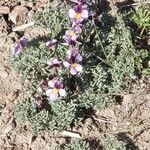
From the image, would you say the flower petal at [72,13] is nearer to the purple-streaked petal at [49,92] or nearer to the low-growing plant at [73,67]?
the low-growing plant at [73,67]

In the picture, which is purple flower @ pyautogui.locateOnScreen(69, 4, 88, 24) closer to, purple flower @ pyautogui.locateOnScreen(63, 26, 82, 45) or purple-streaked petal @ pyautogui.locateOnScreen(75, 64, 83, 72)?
purple flower @ pyautogui.locateOnScreen(63, 26, 82, 45)

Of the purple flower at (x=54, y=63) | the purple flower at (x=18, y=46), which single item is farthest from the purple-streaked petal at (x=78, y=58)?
the purple flower at (x=18, y=46)

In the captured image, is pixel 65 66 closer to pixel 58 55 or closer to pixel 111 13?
pixel 58 55

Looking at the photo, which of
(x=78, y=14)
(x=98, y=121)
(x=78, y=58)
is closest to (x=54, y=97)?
(x=78, y=58)

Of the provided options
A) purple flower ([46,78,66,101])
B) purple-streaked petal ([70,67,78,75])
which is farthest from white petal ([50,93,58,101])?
purple-streaked petal ([70,67,78,75])

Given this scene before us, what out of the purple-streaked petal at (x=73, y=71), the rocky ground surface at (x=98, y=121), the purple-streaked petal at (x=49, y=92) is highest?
the purple-streaked petal at (x=73, y=71)

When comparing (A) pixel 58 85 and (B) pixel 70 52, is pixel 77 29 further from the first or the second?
(A) pixel 58 85

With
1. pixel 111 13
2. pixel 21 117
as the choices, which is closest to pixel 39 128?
pixel 21 117
